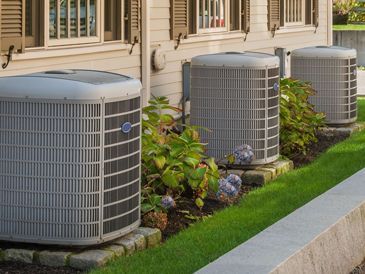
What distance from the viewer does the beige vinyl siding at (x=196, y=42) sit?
1137 centimetres

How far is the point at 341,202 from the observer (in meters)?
7.28

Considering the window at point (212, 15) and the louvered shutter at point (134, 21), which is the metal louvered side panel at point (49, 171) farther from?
the window at point (212, 15)

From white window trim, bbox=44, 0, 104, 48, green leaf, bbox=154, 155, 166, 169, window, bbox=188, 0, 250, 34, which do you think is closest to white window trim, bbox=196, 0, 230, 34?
window, bbox=188, 0, 250, 34

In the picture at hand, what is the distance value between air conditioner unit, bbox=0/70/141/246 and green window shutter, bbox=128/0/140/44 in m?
3.81

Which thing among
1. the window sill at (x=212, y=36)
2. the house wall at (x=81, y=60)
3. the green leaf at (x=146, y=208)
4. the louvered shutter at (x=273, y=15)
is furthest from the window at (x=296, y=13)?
the green leaf at (x=146, y=208)

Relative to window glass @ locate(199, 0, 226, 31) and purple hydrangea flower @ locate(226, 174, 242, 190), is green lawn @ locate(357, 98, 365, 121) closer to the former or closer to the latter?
window glass @ locate(199, 0, 226, 31)

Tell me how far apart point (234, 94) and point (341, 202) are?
9.28 ft

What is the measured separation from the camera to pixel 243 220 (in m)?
8.00

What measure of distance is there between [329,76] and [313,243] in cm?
737

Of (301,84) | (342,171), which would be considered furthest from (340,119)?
(342,171)

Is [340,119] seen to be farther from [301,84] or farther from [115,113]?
[115,113]

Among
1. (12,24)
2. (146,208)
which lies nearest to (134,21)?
(12,24)

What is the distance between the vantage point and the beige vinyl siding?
37.3ft

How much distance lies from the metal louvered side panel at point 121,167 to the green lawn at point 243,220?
0.83 feet
